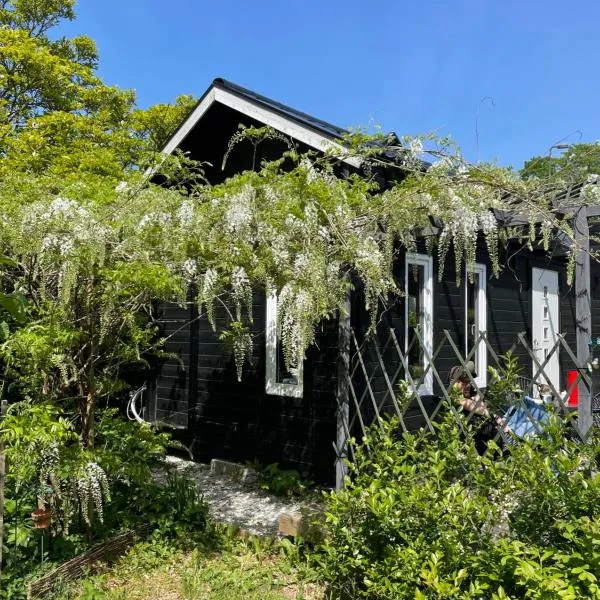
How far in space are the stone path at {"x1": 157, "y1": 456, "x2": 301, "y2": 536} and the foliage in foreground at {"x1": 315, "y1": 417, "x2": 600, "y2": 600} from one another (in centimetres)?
159

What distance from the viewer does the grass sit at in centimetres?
336

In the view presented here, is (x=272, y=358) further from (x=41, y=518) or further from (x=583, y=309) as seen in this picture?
(x=583, y=309)

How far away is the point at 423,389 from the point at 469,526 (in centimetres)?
334

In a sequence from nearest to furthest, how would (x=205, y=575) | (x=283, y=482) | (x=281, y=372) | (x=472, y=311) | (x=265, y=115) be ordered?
1. (x=205, y=575)
2. (x=283, y=482)
3. (x=265, y=115)
4. (x=281, y=372)
5. (x=472, y=311)

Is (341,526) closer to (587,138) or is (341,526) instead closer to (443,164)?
(443,164)

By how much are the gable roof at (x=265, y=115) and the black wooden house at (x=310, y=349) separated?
1 centimetres

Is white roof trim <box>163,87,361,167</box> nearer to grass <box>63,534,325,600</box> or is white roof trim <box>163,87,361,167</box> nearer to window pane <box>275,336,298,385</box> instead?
window pane <box>275,336,298,385</box>

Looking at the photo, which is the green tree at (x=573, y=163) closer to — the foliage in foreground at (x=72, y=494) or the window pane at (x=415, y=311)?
the window pane at (x=415, y=311)

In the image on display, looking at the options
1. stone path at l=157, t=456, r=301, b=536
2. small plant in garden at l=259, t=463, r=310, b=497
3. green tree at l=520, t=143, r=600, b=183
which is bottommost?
stone path at l=157, t=456, r=301, b=536

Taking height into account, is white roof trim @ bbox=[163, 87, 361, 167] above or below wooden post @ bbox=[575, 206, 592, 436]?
above

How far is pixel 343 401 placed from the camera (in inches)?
164

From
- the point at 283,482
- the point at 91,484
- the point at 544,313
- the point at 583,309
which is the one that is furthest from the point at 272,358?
the point at 544,313

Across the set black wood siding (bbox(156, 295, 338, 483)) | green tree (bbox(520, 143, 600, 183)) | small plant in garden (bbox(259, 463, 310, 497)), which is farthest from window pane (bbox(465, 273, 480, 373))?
green tree (bbox(520, 143, 600, 183))

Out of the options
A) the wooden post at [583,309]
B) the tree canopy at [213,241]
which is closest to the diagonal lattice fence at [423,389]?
the wooden post at [583,309]
